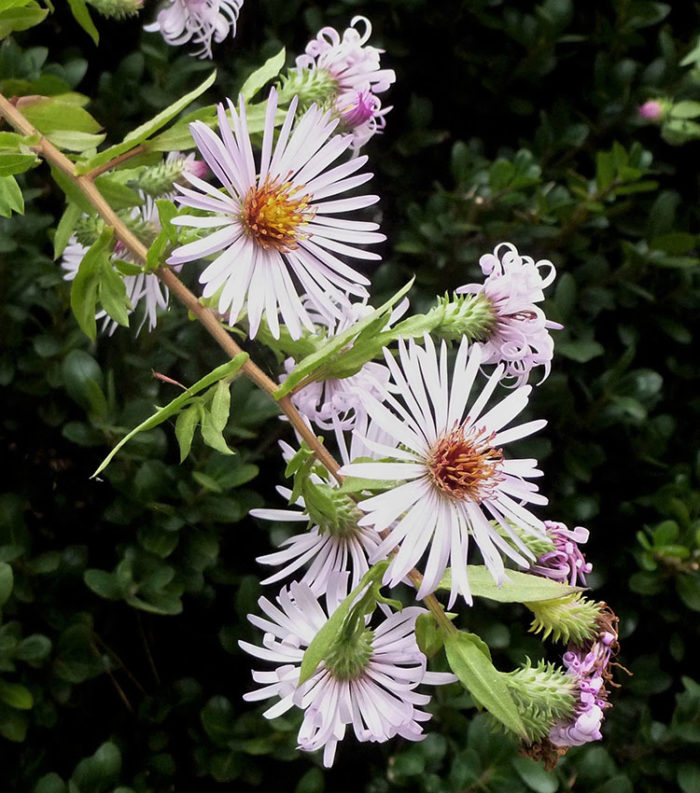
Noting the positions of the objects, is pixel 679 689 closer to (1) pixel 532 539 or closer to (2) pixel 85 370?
(1) pixel 532 539

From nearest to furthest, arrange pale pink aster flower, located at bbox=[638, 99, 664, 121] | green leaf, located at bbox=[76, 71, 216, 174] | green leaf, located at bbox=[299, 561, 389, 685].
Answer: green leaf, located at bbox=[299, 561, 389, 685]
green leaf, located at bbox=[76, 71, 216, 174]
pale pink aster flower, located at bbox=[638, 99, 664, 121]

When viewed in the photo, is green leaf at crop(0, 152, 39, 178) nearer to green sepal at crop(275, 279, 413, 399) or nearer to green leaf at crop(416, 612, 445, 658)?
green sepal at crop(275, 279, 413, 399)

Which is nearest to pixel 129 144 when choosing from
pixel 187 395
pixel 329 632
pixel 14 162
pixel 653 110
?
pixel 14 162

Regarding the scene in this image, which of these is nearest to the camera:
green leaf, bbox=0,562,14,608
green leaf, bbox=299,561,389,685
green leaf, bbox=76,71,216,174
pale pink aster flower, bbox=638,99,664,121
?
green leaf, bbox=299,561,389,685

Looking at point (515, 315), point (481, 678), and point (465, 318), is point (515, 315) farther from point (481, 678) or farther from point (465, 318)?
point (481, 678)

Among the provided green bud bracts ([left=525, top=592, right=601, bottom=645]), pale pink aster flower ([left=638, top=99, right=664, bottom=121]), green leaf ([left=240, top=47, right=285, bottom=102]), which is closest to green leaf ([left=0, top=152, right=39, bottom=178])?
green leaf ([left=240, top=47, right=285, bottom=102])

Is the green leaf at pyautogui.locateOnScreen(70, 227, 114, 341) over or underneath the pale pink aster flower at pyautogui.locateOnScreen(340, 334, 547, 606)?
over
